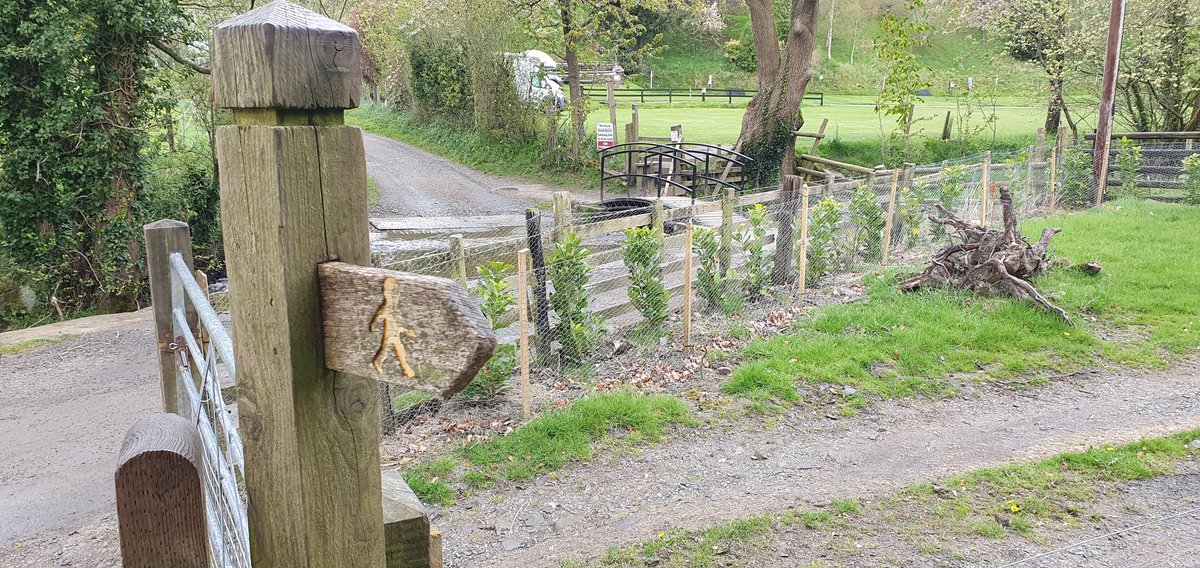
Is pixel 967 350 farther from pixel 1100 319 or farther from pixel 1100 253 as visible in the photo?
pixel 1100 253

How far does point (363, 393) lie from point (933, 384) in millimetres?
6155

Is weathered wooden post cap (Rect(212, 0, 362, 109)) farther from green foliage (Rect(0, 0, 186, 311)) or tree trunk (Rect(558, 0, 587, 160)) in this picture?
tree trunk (Rect(558, 0, 587, 160))

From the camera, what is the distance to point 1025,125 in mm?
27266

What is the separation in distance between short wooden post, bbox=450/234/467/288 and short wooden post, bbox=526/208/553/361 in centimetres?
68

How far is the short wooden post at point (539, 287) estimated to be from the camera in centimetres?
682

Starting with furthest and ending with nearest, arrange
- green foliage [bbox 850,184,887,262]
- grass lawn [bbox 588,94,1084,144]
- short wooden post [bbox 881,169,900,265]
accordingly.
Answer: grass lawn [bbox 588,94,1084,144] < short wooden post [bbox 881,169,900,265] < green foliage [bbox 850,184,887,262]

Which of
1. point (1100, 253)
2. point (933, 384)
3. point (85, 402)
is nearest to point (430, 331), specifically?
point (933, 384)

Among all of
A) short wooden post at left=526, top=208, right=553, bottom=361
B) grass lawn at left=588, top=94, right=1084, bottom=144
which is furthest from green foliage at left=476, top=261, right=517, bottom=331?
grass lawn at left=588, top=94, right=1084, bottom=144

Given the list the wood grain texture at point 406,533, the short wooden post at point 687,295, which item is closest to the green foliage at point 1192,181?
the short wooden post at point 687,295

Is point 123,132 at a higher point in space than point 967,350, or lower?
higher

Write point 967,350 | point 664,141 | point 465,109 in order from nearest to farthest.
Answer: point 967,350
point 664,141
point 465,109

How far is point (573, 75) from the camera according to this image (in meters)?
20.4

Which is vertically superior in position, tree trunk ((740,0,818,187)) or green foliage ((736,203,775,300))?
tree trunk ((740,0,818,187))

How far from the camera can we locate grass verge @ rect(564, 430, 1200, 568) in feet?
13.8
